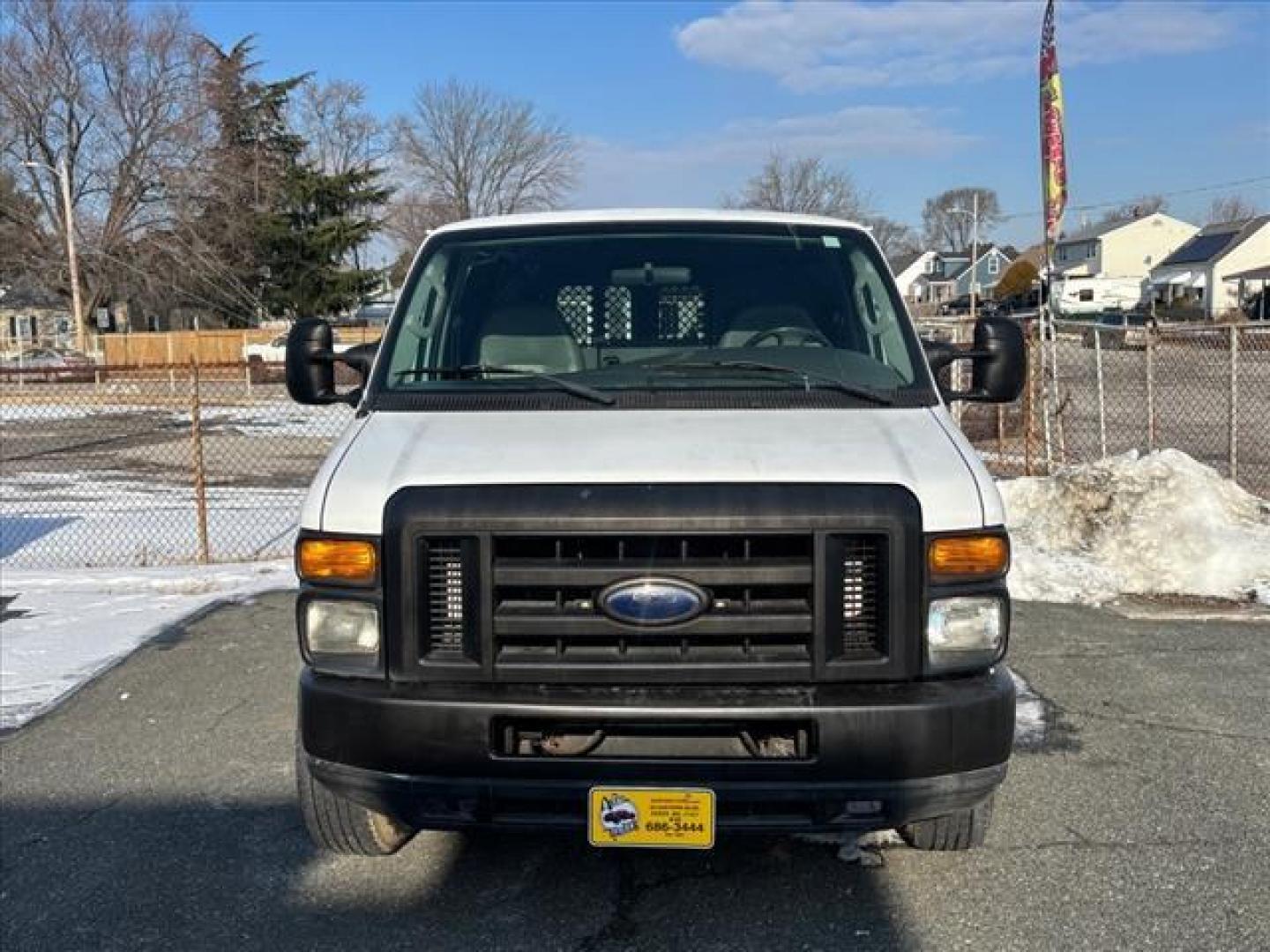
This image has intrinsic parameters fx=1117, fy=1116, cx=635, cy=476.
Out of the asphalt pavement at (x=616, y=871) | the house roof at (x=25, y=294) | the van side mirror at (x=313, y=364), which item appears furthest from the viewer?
the house roof at (x=25, y=294)

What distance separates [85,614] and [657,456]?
218 inches

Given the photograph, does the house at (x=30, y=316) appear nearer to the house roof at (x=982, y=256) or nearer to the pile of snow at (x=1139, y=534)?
the pile of snow at (x=1139, y=534)

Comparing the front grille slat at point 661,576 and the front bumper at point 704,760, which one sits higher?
the front grille slat at point 661,576

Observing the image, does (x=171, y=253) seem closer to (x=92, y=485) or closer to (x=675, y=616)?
(x=92, y=485)

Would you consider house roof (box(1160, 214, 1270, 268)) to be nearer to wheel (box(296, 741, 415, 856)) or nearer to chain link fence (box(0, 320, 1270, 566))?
chain link fence (box(0, 320, 1270, 566))

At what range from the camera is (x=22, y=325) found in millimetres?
64500

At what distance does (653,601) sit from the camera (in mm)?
2934

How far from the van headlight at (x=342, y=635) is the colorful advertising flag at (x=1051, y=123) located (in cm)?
1175

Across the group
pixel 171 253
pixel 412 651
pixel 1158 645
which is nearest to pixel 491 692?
pixel 412 651

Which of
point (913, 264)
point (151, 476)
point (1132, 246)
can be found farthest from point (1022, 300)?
point (151, 476)

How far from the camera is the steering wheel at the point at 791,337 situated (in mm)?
4137

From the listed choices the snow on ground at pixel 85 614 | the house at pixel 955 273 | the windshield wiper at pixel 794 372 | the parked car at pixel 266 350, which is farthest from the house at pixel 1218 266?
the windshield wiper at pixel 794 372

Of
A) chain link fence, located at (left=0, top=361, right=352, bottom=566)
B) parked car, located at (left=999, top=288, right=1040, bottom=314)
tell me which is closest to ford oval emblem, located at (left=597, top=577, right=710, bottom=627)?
chain link fence, located at (left=0, top=361, right=352, bottom=566)

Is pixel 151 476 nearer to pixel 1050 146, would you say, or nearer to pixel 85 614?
pixel 85 614
